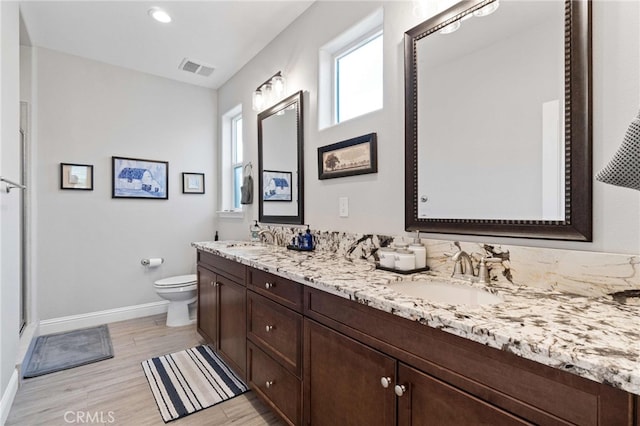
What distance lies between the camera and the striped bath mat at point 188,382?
1822mm

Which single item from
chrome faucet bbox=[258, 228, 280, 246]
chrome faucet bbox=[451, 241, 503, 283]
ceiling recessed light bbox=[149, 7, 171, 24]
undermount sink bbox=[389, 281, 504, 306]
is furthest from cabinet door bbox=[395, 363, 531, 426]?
ceiling recessed light bbox=[149, 7, 171, 24]

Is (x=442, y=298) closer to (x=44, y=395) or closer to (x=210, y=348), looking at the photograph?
(x=210, y=348)

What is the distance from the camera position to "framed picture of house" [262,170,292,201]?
254 cm

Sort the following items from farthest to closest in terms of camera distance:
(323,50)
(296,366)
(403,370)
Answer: (323,50) → (296,366) → (403,370)

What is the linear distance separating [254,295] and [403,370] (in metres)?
1.04

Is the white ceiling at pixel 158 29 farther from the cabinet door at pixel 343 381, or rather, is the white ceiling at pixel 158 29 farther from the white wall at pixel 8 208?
the cabinet door at pixel 343 381

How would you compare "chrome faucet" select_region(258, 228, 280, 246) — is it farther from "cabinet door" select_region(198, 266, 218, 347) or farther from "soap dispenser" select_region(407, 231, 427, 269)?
"soap dispenser" select_region(407, 231, 427, 269)

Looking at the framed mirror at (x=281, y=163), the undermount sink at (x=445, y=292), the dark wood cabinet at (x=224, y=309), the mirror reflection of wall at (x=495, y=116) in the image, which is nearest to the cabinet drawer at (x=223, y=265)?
the dark wood cabinet at (x=224, y=309)

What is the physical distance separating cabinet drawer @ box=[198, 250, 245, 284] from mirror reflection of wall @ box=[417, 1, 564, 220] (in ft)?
3.78

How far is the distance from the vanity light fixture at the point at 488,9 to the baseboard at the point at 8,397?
3.06m

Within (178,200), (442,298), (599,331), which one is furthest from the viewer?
(178,200)

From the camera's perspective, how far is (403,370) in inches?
36.9

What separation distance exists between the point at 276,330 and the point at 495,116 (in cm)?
141

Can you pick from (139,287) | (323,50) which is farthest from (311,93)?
(139,287)
